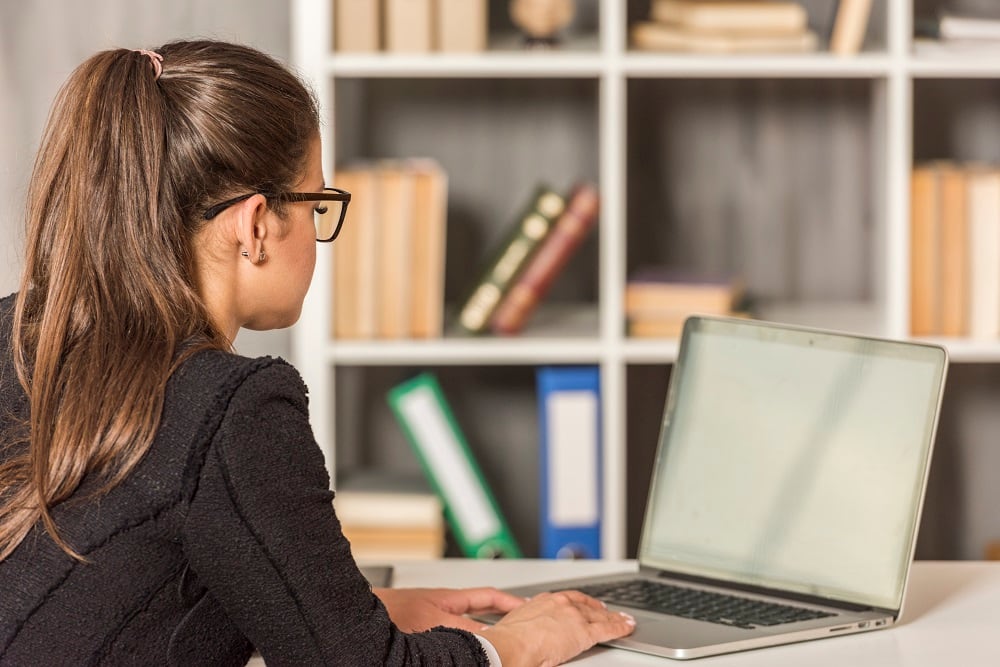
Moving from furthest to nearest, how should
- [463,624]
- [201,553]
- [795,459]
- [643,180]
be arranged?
[643,180] → [795,459] → [463,624] → [201,553]

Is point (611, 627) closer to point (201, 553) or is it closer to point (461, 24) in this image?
point (201, 553)

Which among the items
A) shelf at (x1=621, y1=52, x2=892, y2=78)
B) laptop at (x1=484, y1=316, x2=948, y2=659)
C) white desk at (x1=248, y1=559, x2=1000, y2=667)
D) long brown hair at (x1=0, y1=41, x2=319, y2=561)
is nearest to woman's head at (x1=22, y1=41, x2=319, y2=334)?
long brown hair at (x1=0, y1=41, x2=319, y2=561)

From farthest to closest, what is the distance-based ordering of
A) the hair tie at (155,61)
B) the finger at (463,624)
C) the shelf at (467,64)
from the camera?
the shelf at (467,64)
the finger at (463,624)
the hair tie at (155,61)

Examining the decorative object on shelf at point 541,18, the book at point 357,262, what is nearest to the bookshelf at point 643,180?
the decorative object on shelf at point 541,18

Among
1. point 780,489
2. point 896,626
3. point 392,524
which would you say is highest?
point 780,489

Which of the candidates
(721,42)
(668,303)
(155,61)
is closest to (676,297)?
(668,303)

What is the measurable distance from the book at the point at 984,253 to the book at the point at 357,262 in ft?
3.33

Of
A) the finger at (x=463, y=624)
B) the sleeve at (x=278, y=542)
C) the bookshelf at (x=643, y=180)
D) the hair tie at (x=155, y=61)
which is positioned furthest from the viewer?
the bookshelf at (x=643, y=180)

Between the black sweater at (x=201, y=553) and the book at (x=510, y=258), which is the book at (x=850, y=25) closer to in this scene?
the book at (x=510, y=258)

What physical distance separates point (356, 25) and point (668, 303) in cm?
71

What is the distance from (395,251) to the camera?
2.15 meters

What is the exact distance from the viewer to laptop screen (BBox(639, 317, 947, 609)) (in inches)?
44.8

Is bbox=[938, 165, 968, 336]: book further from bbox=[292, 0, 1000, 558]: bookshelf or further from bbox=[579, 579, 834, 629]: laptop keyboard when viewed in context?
bbox=[579, 579, 834, 629]: laptop keyboard

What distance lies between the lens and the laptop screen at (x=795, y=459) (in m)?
1.14
